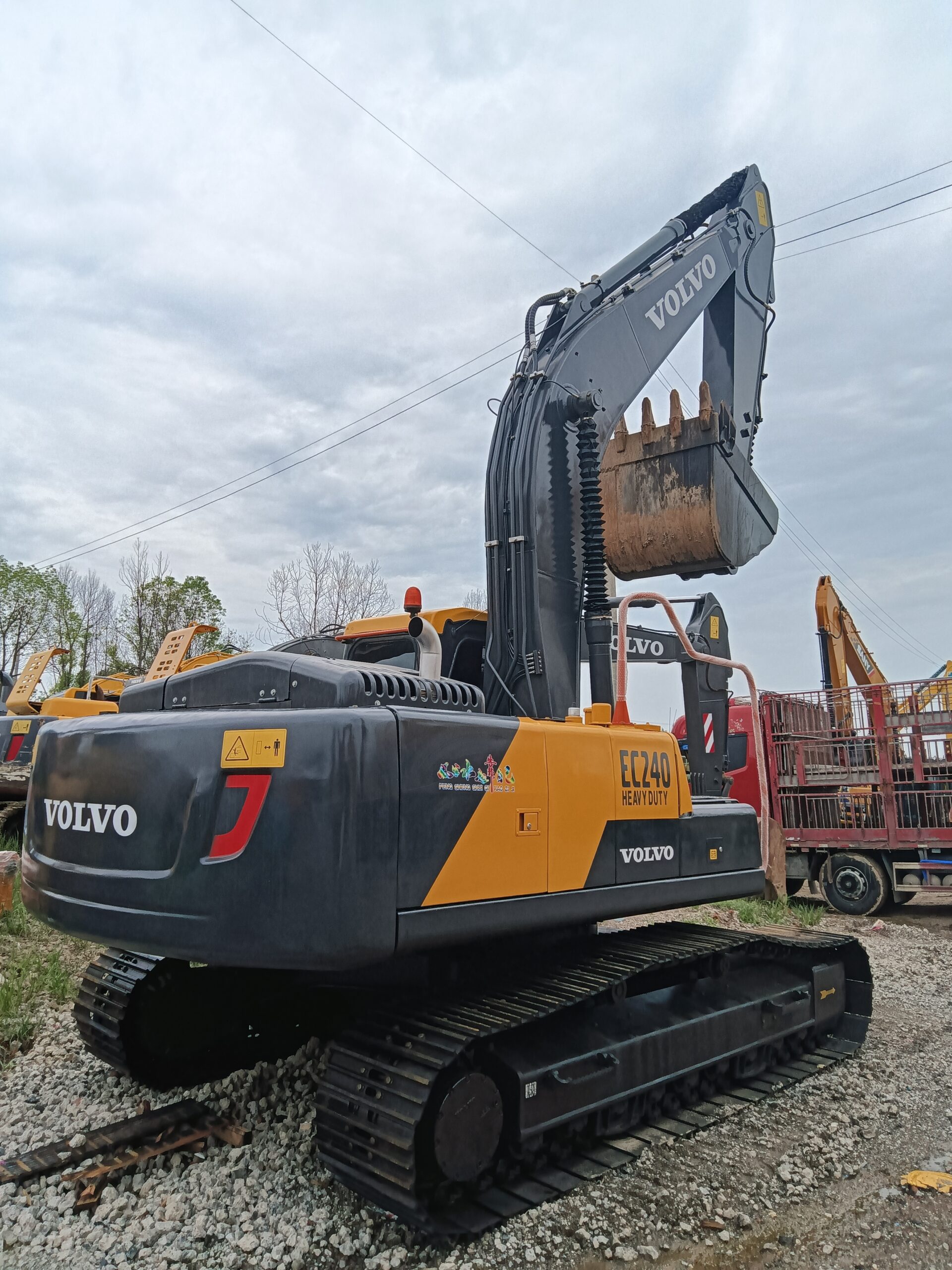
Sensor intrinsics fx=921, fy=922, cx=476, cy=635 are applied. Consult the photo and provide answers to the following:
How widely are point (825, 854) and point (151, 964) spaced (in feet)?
26.3

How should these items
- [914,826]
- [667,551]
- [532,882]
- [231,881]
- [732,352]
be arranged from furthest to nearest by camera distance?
[914,826], [732,352], [667,551], [532,882], [231,881]

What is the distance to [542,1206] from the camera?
319 centimetres

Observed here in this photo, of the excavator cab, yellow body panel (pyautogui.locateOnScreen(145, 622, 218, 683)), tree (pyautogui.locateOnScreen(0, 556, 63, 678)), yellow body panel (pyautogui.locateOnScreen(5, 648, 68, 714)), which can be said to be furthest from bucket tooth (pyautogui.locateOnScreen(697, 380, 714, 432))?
tree (pyautogui.locateOnScreen(0, 556, 63, 678))

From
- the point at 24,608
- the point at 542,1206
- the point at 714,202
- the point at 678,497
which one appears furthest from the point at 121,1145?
the point at 24,608

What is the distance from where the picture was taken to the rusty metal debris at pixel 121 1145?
3.26 meters

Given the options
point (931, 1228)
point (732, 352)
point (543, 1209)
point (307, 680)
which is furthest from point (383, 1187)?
point (732, 352)

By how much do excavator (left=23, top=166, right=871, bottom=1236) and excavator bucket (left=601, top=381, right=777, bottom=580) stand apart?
4cm

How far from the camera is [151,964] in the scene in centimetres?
422

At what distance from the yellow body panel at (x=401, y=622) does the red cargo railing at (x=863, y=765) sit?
21.5 ft

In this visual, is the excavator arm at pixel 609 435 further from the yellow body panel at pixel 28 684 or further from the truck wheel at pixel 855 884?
the yellow body panel at pixel 28 684

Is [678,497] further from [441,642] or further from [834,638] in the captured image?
[834,638]

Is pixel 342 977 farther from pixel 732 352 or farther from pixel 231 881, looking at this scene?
pixel 732 352

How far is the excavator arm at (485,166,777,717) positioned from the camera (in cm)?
431

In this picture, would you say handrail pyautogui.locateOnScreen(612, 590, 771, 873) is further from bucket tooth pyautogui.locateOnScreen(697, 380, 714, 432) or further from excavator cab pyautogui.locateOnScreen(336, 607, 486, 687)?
bucket tooth pyautogui.locateOnScreen(697, 380, 714, 432)
